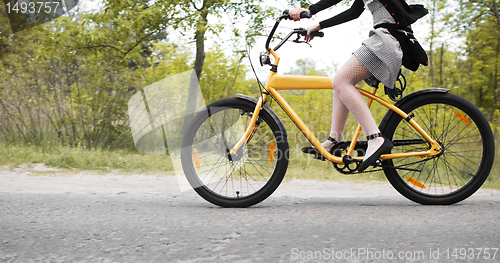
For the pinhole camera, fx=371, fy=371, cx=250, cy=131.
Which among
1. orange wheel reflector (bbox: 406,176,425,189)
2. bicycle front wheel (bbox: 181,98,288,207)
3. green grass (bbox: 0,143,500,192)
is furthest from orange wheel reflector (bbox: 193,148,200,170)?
green grass (bbox: 0,143,500,192)

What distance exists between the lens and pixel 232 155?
129 inches

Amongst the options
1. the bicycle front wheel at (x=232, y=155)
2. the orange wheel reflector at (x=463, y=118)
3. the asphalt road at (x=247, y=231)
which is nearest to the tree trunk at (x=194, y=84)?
the bicycle front wheel at (x=232, y=155)

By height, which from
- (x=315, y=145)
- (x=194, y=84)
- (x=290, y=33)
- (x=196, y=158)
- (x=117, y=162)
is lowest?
(x=117, y=162)

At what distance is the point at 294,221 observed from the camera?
2.64 m

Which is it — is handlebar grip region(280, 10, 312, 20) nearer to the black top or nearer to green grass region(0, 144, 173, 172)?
the black top

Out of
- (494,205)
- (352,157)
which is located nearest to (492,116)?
(494,205)

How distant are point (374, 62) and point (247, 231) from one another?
5.50 ft

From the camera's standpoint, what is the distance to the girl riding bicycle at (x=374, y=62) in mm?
2949

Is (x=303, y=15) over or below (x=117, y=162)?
over

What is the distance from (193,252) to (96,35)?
6.89 metres

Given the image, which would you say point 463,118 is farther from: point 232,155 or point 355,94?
point 232,155

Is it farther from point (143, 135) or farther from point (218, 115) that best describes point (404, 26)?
point (143, 135)

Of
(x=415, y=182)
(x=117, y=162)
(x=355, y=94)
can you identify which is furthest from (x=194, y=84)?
(x=415, y=182)

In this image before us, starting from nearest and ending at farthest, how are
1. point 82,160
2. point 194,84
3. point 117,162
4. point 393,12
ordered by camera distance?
point 393,12
point 82,160
point 117,162
point 194,84
